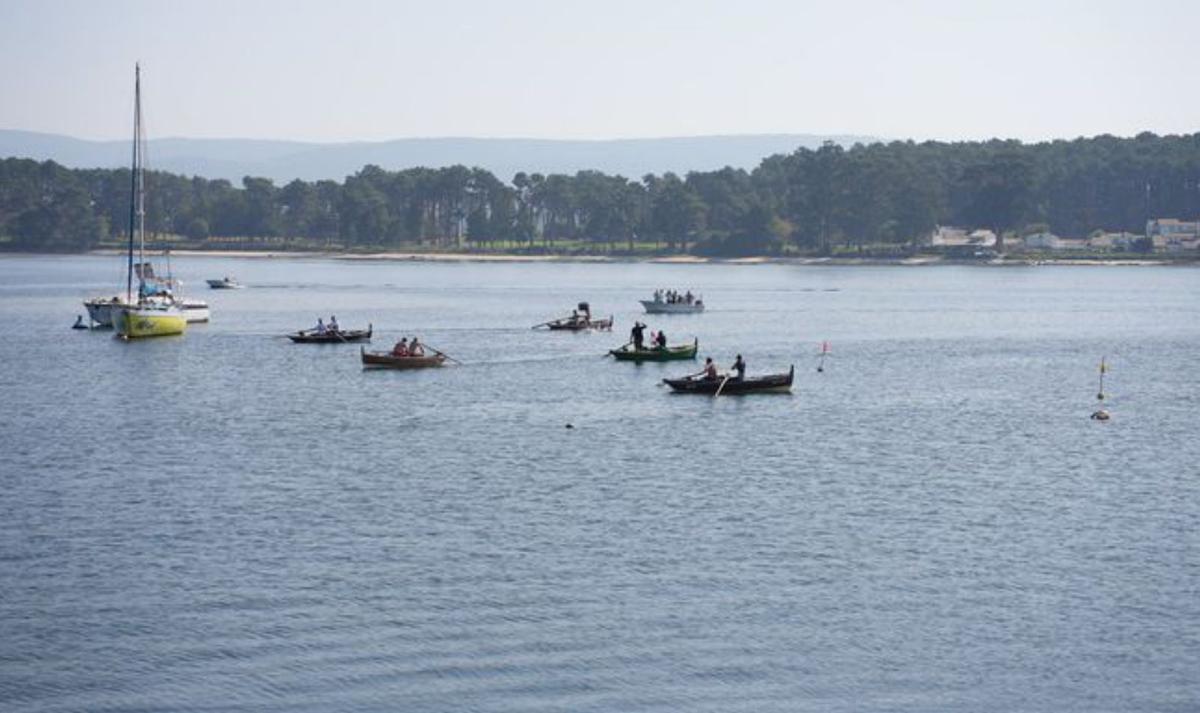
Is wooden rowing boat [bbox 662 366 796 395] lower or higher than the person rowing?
lower

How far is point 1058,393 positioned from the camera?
89.8m

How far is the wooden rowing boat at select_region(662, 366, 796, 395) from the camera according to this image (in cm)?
8300

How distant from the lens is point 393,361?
9775 cm

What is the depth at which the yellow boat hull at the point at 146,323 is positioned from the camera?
393ft

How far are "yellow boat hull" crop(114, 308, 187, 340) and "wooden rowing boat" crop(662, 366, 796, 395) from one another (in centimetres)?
5002

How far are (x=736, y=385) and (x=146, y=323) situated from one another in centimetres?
5428

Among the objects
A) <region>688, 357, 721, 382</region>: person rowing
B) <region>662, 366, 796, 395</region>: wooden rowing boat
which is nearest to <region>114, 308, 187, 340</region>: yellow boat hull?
<region>662, 366, 796, 395</region>: wooden rowing boat

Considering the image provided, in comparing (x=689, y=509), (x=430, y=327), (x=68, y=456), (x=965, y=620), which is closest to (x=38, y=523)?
(x=68, y=456)

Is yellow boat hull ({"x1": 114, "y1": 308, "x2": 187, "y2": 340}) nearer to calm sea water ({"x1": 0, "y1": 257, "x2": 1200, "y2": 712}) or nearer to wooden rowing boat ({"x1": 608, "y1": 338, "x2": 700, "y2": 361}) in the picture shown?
Answer: calm sea water ({"x1": 0, "y1": 257, "x2": 1200, "y2": 712})

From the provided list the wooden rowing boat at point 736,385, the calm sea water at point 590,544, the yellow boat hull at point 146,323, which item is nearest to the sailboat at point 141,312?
the yellow boat hull at point 146,323

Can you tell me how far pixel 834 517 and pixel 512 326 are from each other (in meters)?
88.2

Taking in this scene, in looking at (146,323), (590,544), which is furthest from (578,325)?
(590,544)

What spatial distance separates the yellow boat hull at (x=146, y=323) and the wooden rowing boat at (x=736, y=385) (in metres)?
50.0

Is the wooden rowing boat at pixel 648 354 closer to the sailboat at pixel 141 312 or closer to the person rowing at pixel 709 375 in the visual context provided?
the person rowing at pixel 709 375
